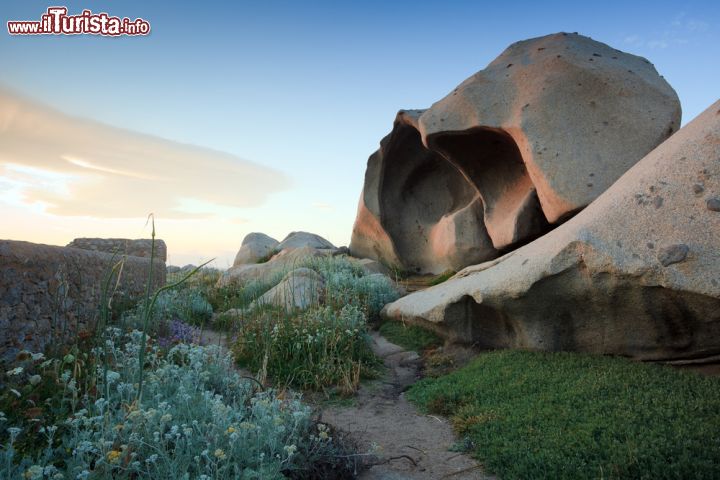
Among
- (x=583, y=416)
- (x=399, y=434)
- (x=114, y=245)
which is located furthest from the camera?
(x=114, y=245)

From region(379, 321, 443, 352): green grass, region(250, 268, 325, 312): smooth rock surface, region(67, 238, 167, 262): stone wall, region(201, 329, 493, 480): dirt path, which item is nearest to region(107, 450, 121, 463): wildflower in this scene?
region(201, 329, 493, 480): dirt path

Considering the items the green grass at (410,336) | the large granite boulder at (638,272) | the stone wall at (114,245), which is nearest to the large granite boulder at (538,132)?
the large granite boulder at (638,272)

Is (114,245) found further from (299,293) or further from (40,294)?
(40,294)

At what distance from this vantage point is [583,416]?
4.70 m

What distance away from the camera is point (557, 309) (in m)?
6.48

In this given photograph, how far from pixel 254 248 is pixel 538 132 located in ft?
60.7

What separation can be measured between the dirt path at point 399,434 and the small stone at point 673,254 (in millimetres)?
2751

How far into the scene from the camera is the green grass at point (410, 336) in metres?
8.58

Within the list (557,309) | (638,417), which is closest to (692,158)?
(557,309)

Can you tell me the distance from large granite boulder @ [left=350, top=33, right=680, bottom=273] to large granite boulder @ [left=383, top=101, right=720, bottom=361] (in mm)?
2589

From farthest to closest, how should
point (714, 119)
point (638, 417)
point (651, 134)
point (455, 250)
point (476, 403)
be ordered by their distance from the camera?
point (455, 250)
point (651, 134)
point (714, 119)
point (476, 403)
point (638, 417)

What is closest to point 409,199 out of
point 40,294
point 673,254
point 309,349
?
point 309,349

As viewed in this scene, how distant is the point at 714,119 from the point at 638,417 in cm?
358

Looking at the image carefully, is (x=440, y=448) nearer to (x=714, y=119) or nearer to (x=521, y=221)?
(x=714, y=119)
